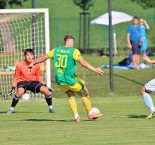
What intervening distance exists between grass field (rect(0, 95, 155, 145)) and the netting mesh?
12.6 feet

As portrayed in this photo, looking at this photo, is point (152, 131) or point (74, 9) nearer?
point (152, 131)

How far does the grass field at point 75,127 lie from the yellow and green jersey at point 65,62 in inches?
34.5

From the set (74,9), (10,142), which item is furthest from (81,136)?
(74,9)

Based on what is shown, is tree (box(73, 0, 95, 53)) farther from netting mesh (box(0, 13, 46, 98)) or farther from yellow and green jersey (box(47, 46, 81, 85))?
yellow and green jersey (box(47, 46, 81, 85))

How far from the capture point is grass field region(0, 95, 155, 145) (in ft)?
45.9

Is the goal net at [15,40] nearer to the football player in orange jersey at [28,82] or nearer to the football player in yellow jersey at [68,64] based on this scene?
the football player in orange jersey at [28,82]

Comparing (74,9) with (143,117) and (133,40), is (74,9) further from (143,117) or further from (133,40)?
(143,117)

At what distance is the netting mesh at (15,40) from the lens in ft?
84.6

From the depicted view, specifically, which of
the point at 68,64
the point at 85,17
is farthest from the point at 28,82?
the point at 85,17

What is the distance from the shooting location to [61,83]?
17109 mm

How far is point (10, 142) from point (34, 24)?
1244 centimetres

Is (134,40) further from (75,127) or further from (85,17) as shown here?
(85,17)

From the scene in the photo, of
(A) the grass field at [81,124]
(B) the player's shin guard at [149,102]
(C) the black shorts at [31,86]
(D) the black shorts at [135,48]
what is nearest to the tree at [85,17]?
(D) the black shorts at [135,48]

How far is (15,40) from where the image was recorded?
26141 millimetres
